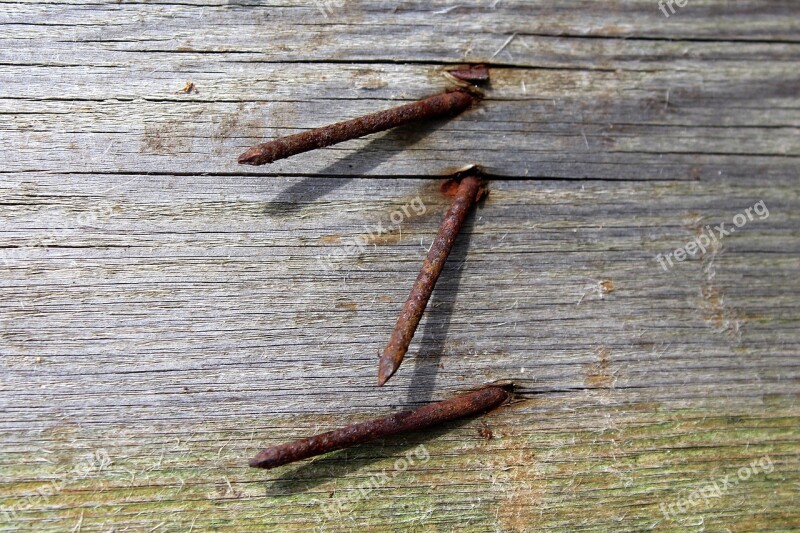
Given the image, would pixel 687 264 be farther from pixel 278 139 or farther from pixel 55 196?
pixel 55 196

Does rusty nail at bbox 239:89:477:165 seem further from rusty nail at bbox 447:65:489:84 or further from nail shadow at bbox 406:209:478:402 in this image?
nail shadow at bbox 406:209:478:402

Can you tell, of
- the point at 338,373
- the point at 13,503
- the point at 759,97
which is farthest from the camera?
the point at 759,97

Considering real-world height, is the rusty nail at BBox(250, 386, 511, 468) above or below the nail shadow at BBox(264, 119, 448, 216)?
below

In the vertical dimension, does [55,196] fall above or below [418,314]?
above

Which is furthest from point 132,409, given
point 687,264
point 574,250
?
point 687,264

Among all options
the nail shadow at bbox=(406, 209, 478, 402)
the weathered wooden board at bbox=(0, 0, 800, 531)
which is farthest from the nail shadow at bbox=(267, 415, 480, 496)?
the nail shadow at bbox=(406, 209, 478, 402)

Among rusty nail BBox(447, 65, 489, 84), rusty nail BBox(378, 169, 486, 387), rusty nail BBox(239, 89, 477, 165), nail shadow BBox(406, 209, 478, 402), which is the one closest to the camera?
rusty nail BBox(378, 169, 486, 387)

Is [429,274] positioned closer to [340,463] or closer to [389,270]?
[389,270]
